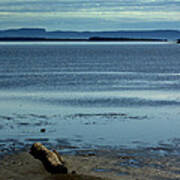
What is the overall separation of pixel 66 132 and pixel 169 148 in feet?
17.6

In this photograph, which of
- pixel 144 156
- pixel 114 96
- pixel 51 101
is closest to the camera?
pixel 144 156

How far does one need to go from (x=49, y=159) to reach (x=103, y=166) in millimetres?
1886

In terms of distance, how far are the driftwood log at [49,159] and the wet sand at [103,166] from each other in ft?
0.62

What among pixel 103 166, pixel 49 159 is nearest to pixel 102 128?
pixel 103 166

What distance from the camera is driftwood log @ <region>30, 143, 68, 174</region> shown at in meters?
14.2

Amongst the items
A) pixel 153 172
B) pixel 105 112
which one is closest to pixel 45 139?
pixel 153 172

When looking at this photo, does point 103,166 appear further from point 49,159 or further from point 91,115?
point 91,115

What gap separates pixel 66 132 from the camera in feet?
68.8

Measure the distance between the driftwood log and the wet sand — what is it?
188mm

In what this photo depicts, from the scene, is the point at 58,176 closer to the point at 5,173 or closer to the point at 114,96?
the point at 5,173

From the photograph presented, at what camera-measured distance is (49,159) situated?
14.9m

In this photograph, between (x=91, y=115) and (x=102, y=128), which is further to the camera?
(x=91, y=115)

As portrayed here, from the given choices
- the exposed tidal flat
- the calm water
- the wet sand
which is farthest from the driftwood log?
the calm water

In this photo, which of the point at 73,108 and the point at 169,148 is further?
the point at 73,108
